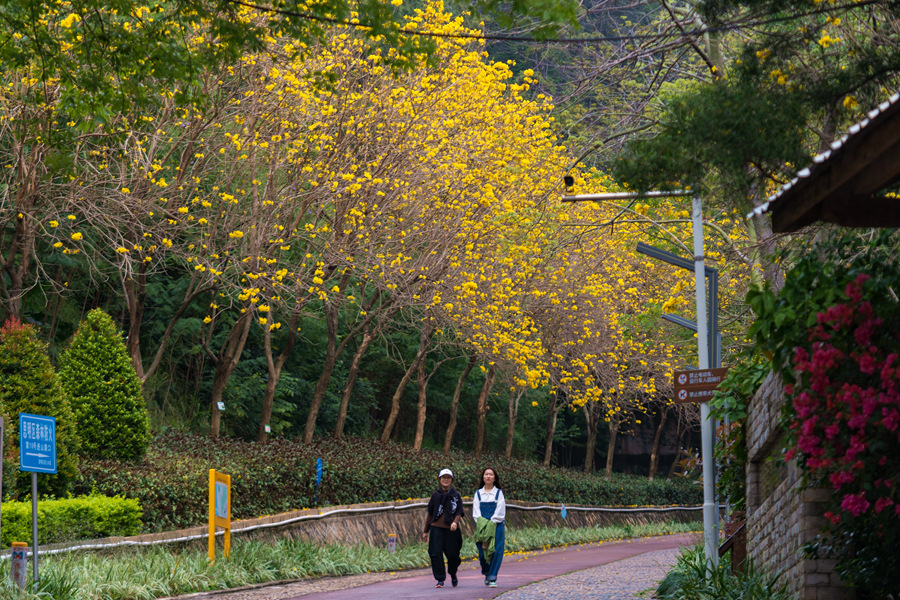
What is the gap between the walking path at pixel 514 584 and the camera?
13016 millimetres

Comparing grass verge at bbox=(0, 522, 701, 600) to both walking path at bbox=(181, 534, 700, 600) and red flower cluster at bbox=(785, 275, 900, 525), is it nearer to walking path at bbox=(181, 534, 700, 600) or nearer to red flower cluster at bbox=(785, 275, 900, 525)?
walking path at bbox=(181, 534, 700, 600)

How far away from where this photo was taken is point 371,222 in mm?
19438

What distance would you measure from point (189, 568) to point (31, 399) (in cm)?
353

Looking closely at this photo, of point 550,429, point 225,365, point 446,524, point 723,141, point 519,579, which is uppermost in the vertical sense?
point 723,141

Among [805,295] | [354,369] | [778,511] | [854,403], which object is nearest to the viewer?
[854,403]

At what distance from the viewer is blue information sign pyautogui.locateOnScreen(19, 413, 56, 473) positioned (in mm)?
10298

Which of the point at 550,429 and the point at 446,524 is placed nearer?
the point at 446,524

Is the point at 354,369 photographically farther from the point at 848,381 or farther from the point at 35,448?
the point at 848,381

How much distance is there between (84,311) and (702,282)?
17213 millimetres

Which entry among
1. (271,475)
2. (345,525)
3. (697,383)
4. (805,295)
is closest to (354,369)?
(345,525)

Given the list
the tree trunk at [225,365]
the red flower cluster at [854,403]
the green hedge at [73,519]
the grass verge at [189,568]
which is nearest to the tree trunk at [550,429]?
the grass verge at [189,568]

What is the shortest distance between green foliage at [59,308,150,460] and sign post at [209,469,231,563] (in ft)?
10.1

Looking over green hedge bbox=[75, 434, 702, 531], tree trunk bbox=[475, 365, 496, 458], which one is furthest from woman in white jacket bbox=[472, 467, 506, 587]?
tree trunk bbox=[475, 365, 496, 458]

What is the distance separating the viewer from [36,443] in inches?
415
